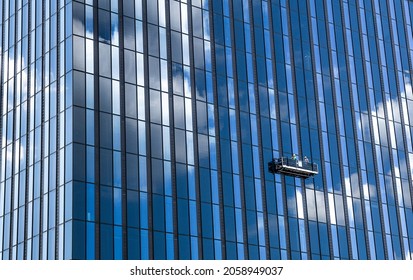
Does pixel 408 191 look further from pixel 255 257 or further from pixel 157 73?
pixel 157 73

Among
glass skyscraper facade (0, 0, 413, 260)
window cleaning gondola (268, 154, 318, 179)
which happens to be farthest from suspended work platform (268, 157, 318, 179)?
glass skyscraper facade (0, 0, 413, 260)

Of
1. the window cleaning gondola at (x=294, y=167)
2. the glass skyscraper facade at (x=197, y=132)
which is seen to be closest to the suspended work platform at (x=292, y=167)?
the window cleaning gondola at (x=294, y=167)

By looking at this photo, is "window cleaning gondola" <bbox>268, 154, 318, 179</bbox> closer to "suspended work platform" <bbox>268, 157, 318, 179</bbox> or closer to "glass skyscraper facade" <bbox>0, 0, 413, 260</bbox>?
"suspended work platform" <bbox>268, 157, 318, 179</bbox>

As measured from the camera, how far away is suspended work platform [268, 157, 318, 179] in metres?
69.2

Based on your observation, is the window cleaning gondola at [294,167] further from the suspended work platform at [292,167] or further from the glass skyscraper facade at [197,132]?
the glass skyscraper facade at [197,132]

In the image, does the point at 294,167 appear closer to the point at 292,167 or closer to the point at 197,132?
the point at 292,167

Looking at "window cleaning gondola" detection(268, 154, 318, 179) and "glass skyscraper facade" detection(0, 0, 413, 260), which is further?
"window cleaning gondola" detection(268, 154, 318, 179)

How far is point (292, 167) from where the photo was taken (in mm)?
69812

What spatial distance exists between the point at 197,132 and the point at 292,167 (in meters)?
9.13

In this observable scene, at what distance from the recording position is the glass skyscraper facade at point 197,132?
5969 centimetres

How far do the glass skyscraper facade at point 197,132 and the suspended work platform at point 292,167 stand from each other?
23.2 inches

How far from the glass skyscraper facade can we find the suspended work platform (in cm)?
59

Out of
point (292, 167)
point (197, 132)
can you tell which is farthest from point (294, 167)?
point (197, 132)

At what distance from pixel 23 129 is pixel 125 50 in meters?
9.83
